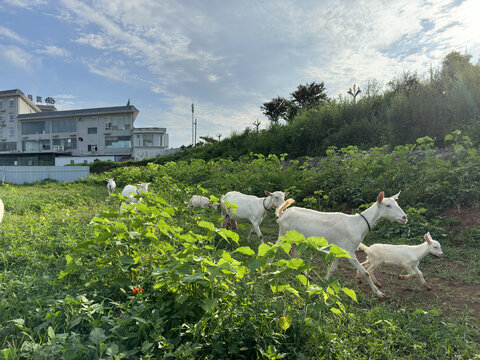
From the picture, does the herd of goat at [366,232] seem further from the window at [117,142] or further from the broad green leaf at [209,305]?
the window at [117,142]

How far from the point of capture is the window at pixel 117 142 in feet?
120

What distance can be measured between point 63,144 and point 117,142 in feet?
26.2


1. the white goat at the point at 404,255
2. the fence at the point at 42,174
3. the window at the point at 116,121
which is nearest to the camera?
the white goat at the point at 404,255

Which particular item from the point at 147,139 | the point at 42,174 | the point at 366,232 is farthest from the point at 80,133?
the point at 366,232

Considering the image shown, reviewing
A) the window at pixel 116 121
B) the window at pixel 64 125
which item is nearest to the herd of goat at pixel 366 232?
the window at pixel 116 121

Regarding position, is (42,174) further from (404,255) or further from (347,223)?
(404,255)

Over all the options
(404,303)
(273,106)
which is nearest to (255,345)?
(404,303)

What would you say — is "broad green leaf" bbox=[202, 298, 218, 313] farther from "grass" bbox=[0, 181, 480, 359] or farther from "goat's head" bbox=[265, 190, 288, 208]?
"goat's head" bbox=[265, 190, 288, 208]

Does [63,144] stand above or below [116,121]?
below

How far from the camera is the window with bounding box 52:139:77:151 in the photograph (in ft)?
123

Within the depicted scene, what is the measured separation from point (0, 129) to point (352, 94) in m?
48.4

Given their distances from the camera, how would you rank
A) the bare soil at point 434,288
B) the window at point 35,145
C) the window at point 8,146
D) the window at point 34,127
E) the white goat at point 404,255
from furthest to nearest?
the window at point 8,146 < the window at point 34,127 < the window at point 35,145 < the white goat at point 404,255 < the bare soil at point 434,288

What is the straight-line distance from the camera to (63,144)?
3756 centimetres

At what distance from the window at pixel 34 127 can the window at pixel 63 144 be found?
97.1 inches
